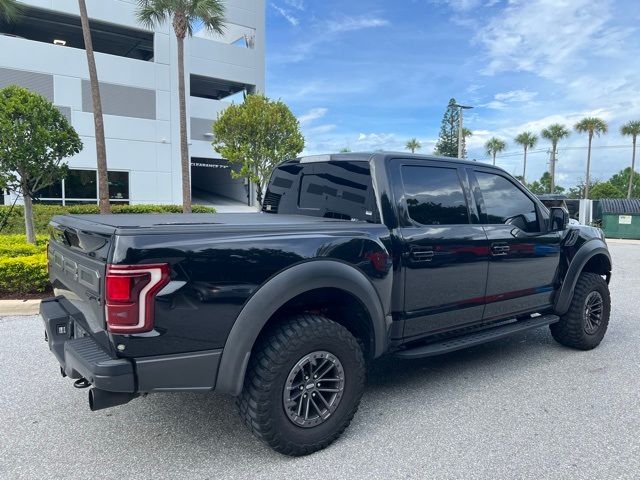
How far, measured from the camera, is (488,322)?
157 inches

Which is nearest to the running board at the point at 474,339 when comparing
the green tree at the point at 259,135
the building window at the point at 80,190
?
the green tree at the point at 259,135

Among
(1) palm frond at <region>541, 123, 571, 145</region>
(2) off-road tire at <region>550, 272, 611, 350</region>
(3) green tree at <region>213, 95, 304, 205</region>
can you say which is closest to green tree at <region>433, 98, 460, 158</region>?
(1) palm frond at <region>541, 123, 571, 145</region>

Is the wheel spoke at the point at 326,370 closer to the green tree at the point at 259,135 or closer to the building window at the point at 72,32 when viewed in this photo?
the green tree at the point at 259,135

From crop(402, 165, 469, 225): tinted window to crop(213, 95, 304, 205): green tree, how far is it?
52.2 feet

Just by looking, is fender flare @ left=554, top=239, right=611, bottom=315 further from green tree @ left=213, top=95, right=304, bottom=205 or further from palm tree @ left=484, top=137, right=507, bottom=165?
palm tree @ left=484, top=137, right=507, bottom=165

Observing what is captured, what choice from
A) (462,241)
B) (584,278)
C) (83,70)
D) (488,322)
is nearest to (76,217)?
(462,241)

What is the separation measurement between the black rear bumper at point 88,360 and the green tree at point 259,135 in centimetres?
1645

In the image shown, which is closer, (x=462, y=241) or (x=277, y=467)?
(x=277, y=467)

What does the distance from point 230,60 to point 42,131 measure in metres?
20.5

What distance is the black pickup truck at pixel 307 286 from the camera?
2.34 metres

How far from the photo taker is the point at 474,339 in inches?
146

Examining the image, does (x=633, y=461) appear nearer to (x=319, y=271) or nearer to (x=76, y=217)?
(x=319, y=271)

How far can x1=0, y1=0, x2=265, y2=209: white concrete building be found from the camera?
2245cm

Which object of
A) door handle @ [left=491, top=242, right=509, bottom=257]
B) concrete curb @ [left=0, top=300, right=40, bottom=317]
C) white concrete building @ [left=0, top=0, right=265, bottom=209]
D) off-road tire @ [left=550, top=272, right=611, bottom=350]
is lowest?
concrete curb @ [left=0, top=300, right=40, bottom=317]
